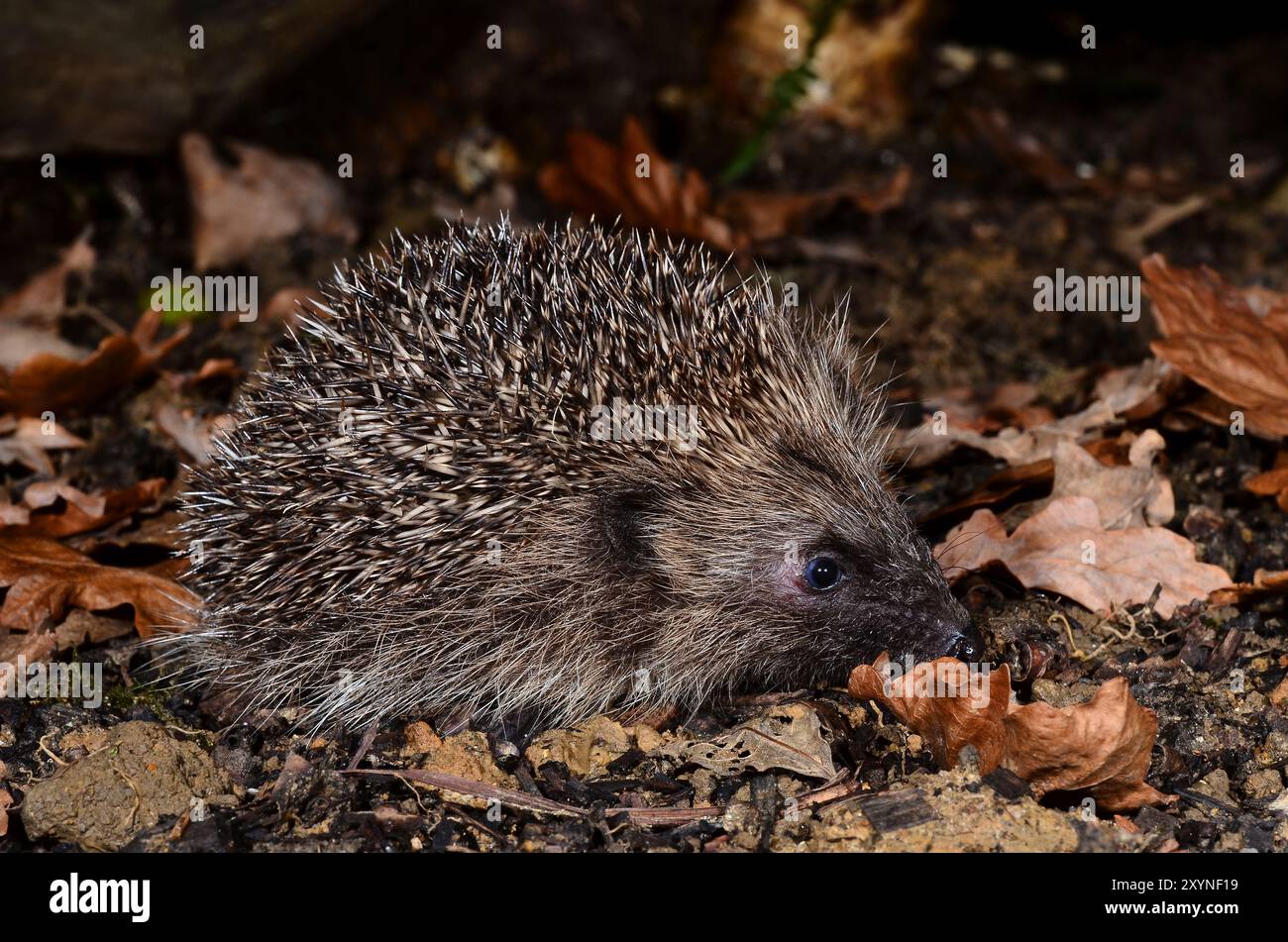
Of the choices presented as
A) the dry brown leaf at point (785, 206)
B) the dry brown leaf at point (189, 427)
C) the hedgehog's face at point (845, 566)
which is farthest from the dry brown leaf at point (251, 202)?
the hedgehog's face at point (845, 566)

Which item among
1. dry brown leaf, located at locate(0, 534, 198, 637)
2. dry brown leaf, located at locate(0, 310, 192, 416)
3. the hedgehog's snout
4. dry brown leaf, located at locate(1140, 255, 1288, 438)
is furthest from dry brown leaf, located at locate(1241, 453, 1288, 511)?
dry brown leaf, located at locate(0, 310, 192, 416)

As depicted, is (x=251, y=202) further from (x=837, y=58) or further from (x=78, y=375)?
(x=837, y=58)

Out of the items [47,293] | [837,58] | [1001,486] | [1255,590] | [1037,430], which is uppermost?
[837,58]

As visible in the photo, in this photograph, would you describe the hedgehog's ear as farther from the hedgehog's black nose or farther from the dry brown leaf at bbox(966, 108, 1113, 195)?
the dry brown leaf at bbox(966, 108, 1113, 195)

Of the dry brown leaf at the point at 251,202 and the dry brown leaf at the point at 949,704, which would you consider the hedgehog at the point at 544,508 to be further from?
the dry brown leaf at the point at 251,202

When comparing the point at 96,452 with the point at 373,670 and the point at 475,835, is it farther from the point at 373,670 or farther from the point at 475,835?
the point at 475,835

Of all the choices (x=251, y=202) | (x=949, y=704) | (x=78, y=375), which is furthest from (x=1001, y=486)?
(x=251, y=202)
